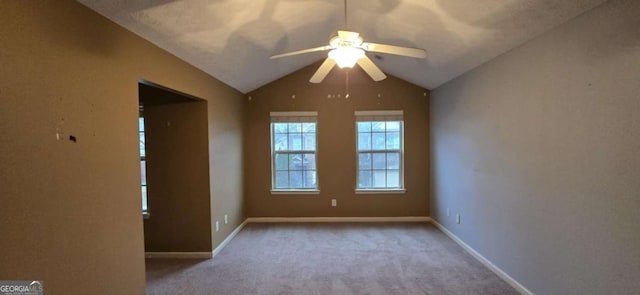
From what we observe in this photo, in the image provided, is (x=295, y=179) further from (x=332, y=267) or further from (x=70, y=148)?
(x=70, y=148)

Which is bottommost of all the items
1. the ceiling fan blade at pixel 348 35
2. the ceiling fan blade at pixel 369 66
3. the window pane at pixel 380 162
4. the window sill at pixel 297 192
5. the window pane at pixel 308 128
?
the window sill at pixel 297 192

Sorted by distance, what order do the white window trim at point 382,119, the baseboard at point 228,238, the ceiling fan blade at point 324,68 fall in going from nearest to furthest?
the ceiling fan blade at point 324,68, the baseboard at point 228,238, the white window trim at point 382,119

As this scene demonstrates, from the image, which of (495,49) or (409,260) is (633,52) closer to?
(495,49)

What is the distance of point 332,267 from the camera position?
10.6ft

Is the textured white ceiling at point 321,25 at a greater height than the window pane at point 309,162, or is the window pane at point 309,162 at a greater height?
the textured white ceiling at point 321,25

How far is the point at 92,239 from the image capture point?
181 centimetres

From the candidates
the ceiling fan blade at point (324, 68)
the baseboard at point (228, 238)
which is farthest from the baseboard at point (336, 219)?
the ceiling fan blade at point (324, 68)

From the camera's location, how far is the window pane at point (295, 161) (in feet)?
17.0

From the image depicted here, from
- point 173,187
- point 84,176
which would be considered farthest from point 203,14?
point 173,187

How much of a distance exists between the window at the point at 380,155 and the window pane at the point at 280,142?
1.30 m

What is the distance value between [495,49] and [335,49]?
69.6 inches

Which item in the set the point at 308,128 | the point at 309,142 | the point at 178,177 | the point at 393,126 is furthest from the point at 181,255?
the point at 393,126

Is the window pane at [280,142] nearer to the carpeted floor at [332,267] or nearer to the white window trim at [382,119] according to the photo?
the white window trim at [382,119]

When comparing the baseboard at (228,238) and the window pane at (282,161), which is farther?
the window pane at (282,161)
